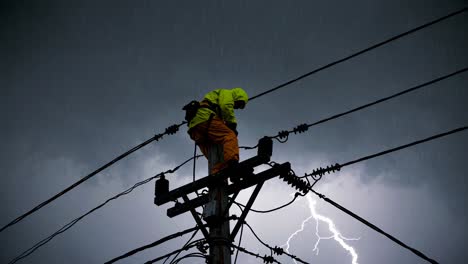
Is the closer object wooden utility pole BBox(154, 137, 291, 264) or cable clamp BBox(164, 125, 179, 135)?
wooden utility pole BBox(154, 137, 291, 264)

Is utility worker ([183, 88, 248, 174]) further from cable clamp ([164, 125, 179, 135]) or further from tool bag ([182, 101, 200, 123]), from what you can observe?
cable clamp ([164, 125, 179, 135])

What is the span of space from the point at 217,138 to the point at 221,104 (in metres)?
0.63

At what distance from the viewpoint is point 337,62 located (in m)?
6.41

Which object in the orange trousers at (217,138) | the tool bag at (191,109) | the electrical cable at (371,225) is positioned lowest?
the electrical cable at (371,225)

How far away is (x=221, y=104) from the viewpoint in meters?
6.31

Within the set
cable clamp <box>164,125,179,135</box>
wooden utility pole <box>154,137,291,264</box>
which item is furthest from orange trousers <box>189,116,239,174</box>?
cable clamp <box>164,125,179,135</box>

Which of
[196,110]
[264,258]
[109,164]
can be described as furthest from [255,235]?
[109,164]

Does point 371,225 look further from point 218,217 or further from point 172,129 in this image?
point 172,129

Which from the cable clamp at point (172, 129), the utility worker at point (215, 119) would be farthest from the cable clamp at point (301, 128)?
the cable clamp at point (172, 129)

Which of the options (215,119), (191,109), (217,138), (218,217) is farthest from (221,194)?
(191,109)

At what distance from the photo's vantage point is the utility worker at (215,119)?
5.95 m

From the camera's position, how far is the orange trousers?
18.9 ft

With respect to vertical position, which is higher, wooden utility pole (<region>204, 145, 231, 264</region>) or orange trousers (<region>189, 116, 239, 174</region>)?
orange trousers (<region>189, 116, 239, 174</region>)

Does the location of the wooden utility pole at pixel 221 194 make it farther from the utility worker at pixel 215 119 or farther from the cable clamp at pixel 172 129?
the cable clamp at pixel 172 129
